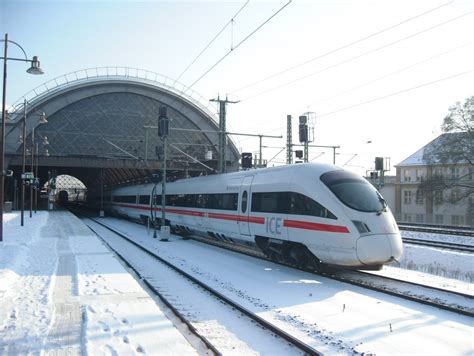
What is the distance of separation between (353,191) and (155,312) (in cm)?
621

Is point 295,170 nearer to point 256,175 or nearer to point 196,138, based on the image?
point 256,175

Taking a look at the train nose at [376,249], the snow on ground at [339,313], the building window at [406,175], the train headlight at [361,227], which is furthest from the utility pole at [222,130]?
the building window at [406,175]

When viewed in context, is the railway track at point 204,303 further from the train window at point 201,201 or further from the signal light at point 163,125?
the signal light at point 163,125

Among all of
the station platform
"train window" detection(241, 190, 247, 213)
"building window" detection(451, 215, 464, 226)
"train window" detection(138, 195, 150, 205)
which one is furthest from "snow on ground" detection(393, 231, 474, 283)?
"building window" detection(451, 215, 464, 226)

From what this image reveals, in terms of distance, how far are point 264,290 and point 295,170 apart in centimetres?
438

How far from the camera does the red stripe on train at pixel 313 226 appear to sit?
433 inches

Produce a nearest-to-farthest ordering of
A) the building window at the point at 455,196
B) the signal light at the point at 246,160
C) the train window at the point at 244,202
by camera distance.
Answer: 1. the train window at the point at 244,202
2. the signal light at the point at 246,160
3. the building window at the point at 455,196

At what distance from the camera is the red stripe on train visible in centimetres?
1100

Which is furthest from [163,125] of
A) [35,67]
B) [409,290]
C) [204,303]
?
[409,290]

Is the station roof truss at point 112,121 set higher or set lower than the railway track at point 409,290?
higher

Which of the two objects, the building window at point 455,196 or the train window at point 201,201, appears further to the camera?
the building window at point 455,196

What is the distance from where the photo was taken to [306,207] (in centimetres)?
1221

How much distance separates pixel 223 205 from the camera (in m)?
17.7

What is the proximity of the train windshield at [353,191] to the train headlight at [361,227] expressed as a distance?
414mm
